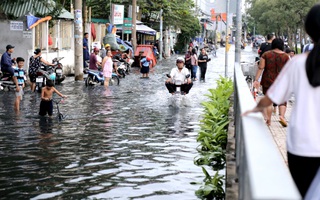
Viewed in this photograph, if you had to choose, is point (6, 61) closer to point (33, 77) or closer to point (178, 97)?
point (33, 77)

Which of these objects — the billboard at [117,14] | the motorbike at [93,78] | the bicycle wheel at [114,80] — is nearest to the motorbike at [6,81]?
the motorbike at [93,78]

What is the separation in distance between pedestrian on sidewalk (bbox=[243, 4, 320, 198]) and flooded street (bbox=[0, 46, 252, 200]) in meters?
3.73

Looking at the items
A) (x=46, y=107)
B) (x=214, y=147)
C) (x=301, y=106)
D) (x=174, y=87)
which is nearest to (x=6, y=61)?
(x=174, y=87)

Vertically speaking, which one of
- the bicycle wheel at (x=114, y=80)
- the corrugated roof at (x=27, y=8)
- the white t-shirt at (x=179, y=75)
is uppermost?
the corrugated roof at (x=27, y=8)

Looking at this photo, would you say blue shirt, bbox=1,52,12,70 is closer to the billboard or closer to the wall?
the wall

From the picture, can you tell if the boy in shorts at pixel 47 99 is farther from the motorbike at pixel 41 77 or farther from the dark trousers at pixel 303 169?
the dark trousers at pixel 303 169

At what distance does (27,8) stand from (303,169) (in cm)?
2406

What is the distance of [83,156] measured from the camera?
10859mm

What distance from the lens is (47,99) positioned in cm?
1538

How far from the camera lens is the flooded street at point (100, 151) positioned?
8633 mm

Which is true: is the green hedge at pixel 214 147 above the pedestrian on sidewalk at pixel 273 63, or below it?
below

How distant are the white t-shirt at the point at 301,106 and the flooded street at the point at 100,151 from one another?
3.79 meters

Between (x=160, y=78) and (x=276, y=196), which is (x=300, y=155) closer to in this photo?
A: (x=276, y=196)

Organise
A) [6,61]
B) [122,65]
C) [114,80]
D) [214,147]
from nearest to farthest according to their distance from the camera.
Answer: [214,147], [6,61], [114,80], [122,65]
